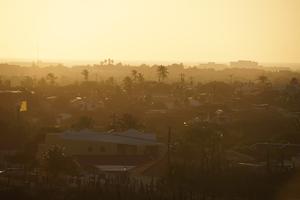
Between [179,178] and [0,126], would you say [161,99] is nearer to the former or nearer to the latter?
[0,126]

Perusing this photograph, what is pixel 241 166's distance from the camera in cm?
2295

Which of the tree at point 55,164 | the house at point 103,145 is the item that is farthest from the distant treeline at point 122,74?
the tree at point 55,164

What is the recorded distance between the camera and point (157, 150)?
2611 cm

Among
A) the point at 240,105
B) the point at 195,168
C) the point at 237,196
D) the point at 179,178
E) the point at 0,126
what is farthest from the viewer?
the point at 240,105

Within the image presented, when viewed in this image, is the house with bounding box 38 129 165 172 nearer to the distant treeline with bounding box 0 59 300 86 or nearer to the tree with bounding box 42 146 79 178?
the tree with bounding box 42 146 79 178

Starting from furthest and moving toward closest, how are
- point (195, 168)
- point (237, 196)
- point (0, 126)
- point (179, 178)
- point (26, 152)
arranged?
point (0, 126), point (26, 152), point (195, 168), point (179, 178), point (237, 196)

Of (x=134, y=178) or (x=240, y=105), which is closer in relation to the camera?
(x=134, y=178)

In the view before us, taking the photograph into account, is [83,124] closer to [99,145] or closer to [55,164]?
[99,145]

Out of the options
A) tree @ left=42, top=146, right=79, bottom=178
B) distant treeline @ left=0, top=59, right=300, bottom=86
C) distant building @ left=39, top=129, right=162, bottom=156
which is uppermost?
tree @ left=42, top=146, right=79, bottom=178

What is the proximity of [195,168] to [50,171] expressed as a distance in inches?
176

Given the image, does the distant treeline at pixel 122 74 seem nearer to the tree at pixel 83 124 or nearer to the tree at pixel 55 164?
the tree at pixel 83 124

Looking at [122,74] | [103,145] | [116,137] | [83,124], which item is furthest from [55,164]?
[122,74]

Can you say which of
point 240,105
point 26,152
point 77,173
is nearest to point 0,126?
point 26,152

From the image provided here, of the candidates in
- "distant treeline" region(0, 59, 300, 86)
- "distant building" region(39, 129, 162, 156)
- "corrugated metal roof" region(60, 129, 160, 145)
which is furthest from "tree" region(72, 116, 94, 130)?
"distant treeline" region(0, 59, 300, 86)
